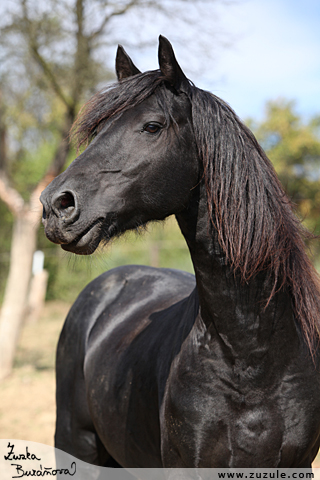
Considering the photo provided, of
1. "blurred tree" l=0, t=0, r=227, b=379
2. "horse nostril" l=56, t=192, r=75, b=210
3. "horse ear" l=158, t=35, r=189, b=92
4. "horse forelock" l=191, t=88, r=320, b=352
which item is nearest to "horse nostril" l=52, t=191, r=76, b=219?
"horse nostril" l=56, t=192, r=75, b=210

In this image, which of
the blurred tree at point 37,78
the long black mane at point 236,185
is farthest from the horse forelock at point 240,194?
the blurred tree at point 37,78

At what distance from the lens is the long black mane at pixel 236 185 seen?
5.65ft

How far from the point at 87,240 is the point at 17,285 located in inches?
231

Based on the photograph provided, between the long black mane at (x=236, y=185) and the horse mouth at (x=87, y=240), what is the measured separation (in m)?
0.46

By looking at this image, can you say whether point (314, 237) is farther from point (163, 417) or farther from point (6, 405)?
point (6, 405)

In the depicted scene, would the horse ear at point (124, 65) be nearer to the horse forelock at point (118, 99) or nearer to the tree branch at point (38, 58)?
the horse forelock at point (118, 99)

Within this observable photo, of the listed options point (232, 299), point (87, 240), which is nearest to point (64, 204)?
point (87, 240)

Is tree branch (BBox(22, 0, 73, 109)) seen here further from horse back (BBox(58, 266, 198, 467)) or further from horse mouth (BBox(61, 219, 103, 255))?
horse mouth (BBox(61, 219, 103, 255))

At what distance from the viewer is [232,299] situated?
5.92 feet

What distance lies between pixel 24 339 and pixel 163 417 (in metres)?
8.09

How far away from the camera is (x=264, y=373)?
1764mm

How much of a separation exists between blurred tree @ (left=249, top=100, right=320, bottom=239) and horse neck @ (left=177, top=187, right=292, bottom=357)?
50.2 ft

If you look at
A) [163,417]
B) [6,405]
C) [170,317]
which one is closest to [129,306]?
[170,317]

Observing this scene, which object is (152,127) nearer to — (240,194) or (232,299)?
(240,194)
